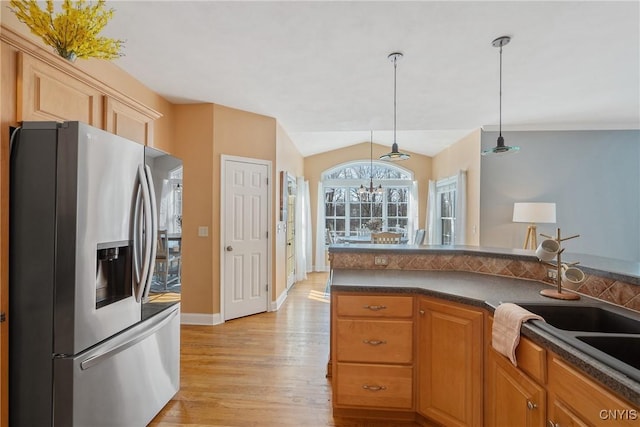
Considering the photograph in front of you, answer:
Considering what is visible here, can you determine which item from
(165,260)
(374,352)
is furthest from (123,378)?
(374,352)

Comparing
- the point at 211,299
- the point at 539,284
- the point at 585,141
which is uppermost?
the point at 585,141

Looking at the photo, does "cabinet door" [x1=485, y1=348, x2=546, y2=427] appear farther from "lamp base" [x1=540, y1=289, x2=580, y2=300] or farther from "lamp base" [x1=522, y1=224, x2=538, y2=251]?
"lamp base" [x1=522, y1=224, x2=538, y2=251]

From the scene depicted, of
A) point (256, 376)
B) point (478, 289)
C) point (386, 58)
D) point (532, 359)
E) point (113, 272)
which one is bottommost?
point (256, 376)

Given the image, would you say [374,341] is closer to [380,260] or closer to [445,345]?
[445,345]

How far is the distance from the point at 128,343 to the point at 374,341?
1420mm

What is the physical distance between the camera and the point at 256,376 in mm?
2514

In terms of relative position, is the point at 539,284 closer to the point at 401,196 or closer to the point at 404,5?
the point at 404,5

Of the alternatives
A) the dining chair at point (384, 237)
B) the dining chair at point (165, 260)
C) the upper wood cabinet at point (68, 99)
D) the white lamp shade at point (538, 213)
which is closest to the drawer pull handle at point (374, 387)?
the dining chair at point (165, 260)

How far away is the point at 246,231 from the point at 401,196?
465 cm

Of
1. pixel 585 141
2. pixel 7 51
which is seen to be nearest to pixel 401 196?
pixel 585 141

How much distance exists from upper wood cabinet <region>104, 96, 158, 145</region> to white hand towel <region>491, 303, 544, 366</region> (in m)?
2.35

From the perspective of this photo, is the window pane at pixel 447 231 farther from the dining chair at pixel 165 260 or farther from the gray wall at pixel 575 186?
Result: the dining chair at pixel 165 260

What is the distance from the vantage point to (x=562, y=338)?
1.12 m

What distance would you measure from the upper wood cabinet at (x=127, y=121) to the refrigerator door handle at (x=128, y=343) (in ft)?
4.01
